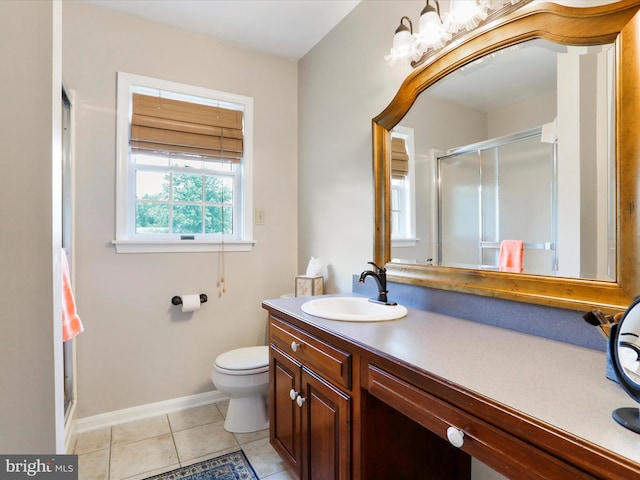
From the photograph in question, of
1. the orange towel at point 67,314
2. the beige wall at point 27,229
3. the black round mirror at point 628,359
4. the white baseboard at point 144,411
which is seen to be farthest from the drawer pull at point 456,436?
the white baseboard at point 144,411

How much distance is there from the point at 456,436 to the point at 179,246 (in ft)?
6.79

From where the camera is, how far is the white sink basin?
1.39 m

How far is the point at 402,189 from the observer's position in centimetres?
176

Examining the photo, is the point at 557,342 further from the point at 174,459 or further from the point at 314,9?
the point at 314,9

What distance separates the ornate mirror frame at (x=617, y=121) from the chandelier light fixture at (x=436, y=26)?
4 cm

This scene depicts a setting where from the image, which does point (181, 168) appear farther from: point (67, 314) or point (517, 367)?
point (517, 367)

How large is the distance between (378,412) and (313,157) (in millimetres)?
1861

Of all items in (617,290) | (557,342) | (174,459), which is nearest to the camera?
(617,290)

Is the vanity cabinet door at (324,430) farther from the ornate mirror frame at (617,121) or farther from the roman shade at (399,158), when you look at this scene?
the roman shade at (399,158)

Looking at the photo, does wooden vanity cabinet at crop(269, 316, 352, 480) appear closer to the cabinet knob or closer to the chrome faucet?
the cabinet knob

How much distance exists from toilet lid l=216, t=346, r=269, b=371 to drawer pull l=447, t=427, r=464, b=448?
1.43 meters

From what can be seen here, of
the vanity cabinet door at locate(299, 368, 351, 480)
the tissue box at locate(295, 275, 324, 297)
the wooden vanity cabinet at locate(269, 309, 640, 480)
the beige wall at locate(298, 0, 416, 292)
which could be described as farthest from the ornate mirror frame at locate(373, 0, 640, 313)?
the tissue box at locate(295, 275, 324, 297)

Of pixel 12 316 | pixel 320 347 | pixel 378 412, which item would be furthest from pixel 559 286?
pixel 12 316

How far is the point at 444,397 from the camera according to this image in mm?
800
